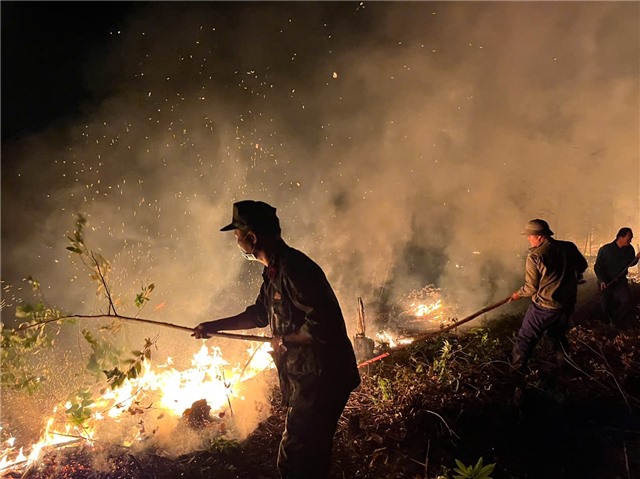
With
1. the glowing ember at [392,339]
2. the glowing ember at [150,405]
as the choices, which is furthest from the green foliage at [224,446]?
the glowing ember at [392,339]

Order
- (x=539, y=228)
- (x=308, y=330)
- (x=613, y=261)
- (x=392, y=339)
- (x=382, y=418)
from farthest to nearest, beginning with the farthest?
(x=392, y=339)
(x=613, y=261)
(x=539, y=228)
(x=382, y=418)
(x=308, y=330)

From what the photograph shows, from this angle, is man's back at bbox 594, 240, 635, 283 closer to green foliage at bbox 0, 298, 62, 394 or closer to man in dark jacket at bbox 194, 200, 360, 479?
man in dark jacket at bbox 194, 200, 360, 479

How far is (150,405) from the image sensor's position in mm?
5430

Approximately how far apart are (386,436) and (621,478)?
2.28 meters

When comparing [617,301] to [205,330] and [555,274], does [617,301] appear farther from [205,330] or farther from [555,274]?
[205,330]

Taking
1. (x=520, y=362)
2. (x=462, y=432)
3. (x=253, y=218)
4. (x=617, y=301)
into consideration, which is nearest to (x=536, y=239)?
(x=520, y=362)

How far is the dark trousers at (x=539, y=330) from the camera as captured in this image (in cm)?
532

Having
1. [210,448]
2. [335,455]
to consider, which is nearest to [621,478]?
[335,455]

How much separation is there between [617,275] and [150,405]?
28.6ft

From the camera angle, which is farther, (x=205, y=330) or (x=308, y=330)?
(x=205, y=330)

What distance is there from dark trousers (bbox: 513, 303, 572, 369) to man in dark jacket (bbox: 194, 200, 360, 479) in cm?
338

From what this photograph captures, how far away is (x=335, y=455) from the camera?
4.27 m

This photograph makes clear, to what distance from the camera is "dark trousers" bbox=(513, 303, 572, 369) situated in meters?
5.32

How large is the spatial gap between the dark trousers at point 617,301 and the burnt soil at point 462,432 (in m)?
1.73
